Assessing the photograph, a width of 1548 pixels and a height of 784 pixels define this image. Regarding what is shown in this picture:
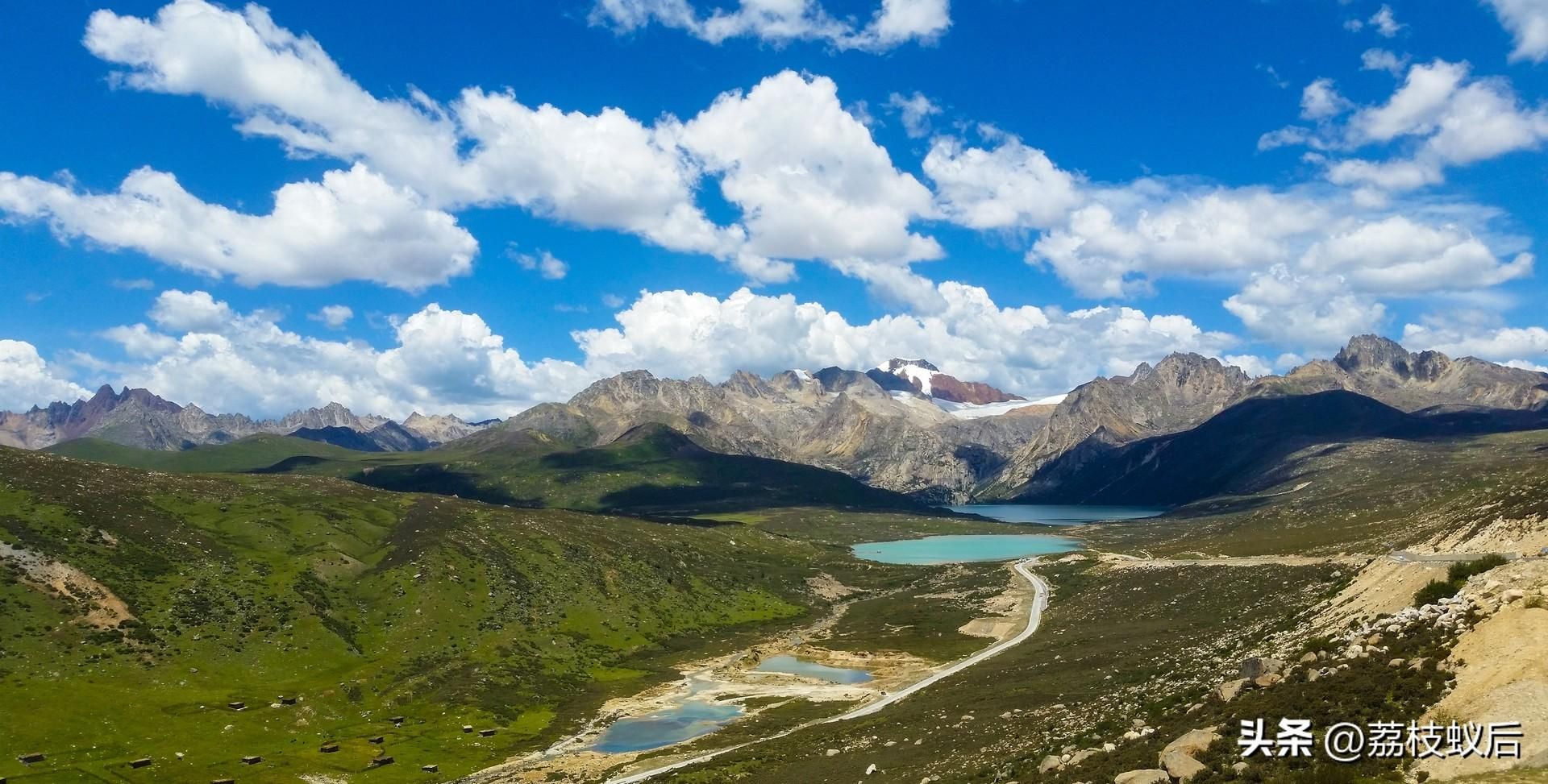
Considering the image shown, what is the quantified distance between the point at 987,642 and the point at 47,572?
141446mm

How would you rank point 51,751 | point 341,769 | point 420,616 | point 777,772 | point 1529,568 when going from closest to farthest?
1. point 1529,568
2. point 777,772
3. point 51,751
4. point 341,769
5. point 420,616

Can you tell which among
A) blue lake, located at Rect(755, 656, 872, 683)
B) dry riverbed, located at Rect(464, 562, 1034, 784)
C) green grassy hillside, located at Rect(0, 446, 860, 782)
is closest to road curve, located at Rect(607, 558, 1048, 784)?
dry riverbed, located at Rect(464, 562, 1034, 784)

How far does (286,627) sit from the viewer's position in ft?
423

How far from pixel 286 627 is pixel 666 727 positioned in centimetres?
6530

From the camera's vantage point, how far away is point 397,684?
391ft

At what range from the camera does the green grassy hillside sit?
92.8m

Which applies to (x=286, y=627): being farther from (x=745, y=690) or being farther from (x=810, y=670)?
(x=810, y=670)

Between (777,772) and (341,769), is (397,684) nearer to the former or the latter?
(341,769)

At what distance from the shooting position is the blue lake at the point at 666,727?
96.9m

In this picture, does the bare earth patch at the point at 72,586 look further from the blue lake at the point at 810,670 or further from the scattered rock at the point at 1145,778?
the scattered rock at the point at 1145,778

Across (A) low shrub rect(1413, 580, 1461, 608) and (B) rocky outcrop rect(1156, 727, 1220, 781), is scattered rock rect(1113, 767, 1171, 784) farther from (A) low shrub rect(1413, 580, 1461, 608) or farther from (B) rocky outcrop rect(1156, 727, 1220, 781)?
(A) low shrub rect(1413, 580, 1461, 608)

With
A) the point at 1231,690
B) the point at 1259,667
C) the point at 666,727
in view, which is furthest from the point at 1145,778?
the point at 666,727

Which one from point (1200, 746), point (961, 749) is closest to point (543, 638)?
point (961, 749)

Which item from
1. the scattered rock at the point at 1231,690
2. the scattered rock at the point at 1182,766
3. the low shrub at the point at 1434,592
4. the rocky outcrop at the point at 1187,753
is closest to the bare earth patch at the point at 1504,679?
the low shrub at the point at 1434,592
